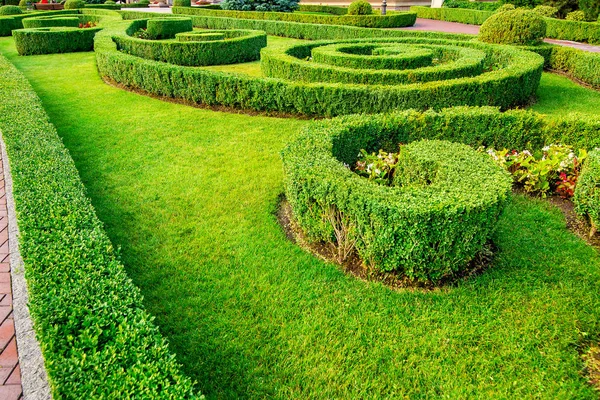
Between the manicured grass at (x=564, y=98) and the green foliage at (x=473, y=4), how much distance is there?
741 inches

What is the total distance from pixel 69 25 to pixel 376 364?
80.9ft

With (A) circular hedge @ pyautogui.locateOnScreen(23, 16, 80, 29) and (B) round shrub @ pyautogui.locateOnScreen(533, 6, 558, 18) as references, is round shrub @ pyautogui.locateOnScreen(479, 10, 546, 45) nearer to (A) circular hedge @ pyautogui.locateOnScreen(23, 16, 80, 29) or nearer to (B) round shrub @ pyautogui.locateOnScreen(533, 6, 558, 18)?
(B) round shrub @ pyautogui.locateOnScreen(533, 6, 558, 18)

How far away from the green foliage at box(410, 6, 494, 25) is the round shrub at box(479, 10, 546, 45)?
43.4ft

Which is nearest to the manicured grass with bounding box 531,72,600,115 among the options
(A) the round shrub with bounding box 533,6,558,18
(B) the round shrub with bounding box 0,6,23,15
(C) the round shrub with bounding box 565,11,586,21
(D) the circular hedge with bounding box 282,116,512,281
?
(D) the circular hedge with bounding box 282,116,512,281

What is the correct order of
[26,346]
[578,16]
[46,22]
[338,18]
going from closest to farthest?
[26,346] → [46,22] → [578,16] → [338,18]

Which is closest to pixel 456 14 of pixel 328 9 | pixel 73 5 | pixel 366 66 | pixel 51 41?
pixel 328 9

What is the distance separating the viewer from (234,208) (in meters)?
5.50

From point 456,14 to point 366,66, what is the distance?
22405mm

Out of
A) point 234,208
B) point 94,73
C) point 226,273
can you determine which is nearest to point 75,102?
point 94,73

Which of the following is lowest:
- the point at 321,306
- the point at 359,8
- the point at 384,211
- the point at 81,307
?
the point at 321,306

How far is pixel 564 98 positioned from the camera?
405 inches

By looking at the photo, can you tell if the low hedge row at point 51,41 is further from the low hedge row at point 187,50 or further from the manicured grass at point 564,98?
the manicured grass at point 564,98

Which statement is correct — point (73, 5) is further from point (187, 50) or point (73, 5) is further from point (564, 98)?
point (564, 98)

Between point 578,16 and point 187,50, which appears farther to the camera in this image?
point 578,16
